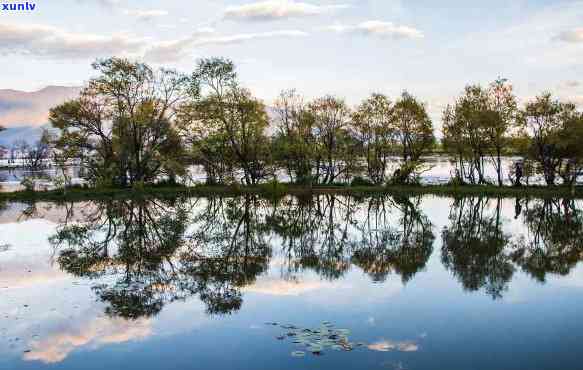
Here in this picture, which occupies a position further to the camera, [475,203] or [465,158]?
[465,158]

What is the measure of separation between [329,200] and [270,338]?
2705 centimetres

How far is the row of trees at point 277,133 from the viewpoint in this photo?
44.0m

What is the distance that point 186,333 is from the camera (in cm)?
1162

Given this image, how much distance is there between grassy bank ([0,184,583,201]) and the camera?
39.3 metres

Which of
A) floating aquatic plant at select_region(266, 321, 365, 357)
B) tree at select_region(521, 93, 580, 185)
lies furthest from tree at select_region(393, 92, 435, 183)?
floating aquatic plant at select_region(266, 321, 365, 357)

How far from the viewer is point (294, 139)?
47281 mm

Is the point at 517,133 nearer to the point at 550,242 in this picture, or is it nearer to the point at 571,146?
the point at 571,146

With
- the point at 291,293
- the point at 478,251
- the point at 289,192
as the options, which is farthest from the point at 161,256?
the point at 289,192

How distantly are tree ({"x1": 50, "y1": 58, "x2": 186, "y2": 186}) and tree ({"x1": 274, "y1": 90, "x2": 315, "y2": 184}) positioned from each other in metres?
9.21

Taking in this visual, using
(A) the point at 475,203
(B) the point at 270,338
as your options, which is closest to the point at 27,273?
(B) the point at 270,338

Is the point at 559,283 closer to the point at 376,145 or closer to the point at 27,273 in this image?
the point at 27,273

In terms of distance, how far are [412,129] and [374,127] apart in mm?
3594

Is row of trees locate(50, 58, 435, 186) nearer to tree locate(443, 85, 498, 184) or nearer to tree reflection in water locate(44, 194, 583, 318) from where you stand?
tree locate(443, 85, 498, 184)

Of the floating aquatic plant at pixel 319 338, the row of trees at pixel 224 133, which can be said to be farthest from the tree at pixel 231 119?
the floating aquatic plant at pixel 319 338
